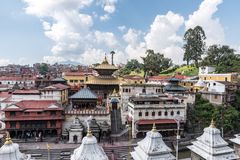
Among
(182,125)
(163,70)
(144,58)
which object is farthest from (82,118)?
(163,70)

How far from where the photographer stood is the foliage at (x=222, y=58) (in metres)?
56.1

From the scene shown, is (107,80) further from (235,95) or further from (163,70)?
(163,70)

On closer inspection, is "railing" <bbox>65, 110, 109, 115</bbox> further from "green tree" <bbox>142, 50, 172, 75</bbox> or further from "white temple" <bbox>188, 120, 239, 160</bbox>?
"green tree" <bbox>142, 50, 172, 75</bbox>

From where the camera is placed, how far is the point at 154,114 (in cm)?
3219

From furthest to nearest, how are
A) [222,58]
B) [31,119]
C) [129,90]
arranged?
[222,58] < [129,90] < [31,119]

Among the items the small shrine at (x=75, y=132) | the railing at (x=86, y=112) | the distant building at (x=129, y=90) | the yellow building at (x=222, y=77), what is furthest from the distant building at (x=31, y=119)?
the yellow building at (x=222, y=77)

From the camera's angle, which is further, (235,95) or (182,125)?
(235,95)

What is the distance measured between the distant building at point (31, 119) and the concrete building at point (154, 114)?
10.2m

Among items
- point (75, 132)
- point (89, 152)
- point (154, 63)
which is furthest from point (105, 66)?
point (89, 152)

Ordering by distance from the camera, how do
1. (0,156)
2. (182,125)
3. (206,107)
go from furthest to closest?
1. (206,107)
2. (182,125)
3. (0,156)

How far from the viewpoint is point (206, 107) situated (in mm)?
38094

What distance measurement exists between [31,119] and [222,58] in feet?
171

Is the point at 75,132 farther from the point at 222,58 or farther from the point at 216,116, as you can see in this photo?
the point at 222,58

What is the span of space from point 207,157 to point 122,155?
1413 cm
